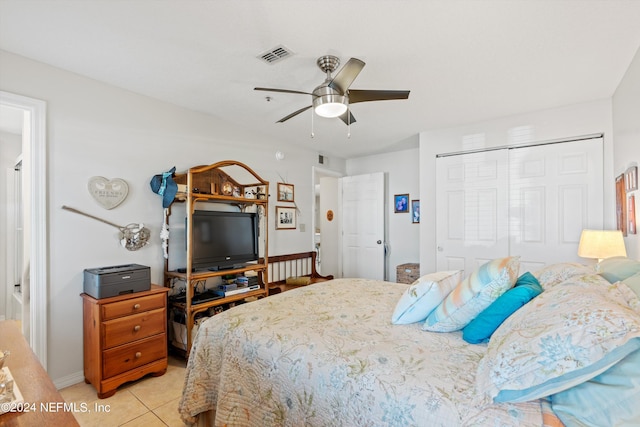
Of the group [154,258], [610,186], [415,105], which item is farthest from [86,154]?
[610,186]

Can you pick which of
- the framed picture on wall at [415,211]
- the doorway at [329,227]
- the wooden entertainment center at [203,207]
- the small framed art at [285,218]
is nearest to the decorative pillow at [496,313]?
the wooden entertainment center at [203,207]

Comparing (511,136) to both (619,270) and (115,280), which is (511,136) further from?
(115,280)

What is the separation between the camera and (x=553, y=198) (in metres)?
3.29

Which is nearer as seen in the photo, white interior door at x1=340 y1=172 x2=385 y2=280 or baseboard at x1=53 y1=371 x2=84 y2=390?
baseboard at x1=53 y1=371 x2=84 y2=390

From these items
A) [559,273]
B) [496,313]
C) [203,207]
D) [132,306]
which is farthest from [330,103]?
[132,306]

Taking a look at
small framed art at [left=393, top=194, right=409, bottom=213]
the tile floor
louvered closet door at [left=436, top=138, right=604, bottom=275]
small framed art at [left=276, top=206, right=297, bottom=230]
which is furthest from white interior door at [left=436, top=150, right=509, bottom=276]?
the tile floor

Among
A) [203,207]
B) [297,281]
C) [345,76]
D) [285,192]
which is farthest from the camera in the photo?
[285,192]

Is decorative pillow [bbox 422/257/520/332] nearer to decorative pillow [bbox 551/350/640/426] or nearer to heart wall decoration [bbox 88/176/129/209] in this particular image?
decorative pillow [bbox 551/350/640/426]

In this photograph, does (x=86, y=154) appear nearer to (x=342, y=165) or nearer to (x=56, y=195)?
(x=56, y=195)

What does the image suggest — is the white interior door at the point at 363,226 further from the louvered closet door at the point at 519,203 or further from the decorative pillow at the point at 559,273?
the decorative pillow at the point at 559,273

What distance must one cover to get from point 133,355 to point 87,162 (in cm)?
167

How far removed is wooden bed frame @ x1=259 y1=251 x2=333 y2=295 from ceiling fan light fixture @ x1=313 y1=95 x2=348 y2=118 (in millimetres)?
2495

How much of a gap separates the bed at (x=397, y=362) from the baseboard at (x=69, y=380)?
151 cm

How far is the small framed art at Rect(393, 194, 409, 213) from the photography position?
16.8 ft
